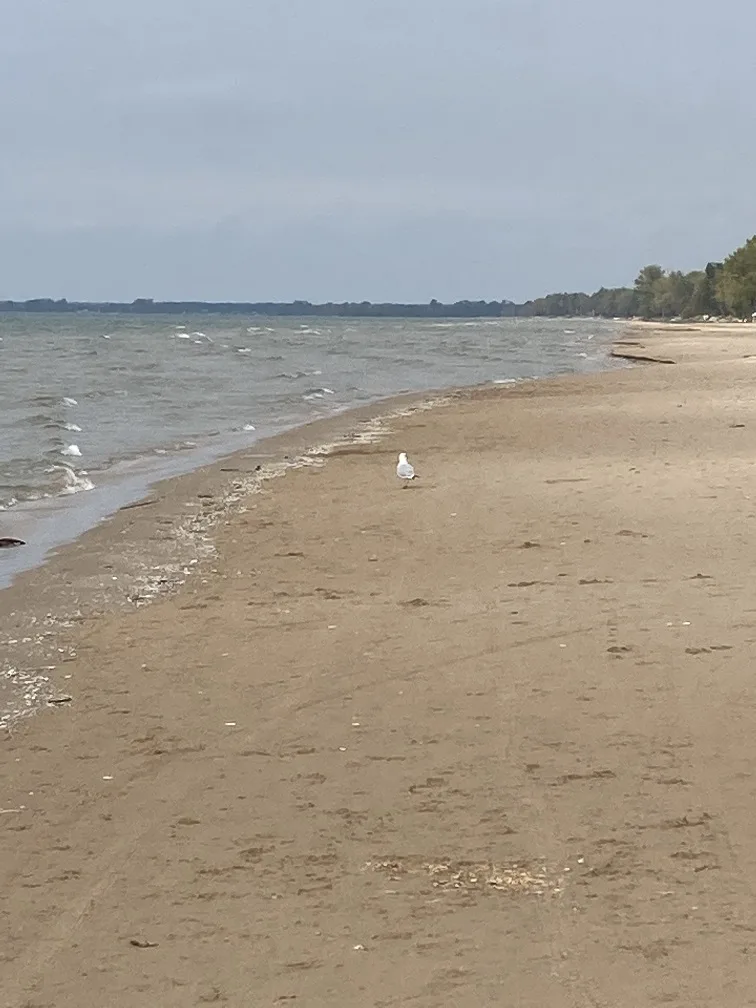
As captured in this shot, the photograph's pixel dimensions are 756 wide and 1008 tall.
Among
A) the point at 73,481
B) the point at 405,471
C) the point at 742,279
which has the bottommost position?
the point at 73,481

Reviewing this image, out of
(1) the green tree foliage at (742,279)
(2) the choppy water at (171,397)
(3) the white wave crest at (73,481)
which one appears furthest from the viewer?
(1) the green tree foliage at (742,279)

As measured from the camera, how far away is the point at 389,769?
5609mm

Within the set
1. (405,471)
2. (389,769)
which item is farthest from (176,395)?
(389,769)

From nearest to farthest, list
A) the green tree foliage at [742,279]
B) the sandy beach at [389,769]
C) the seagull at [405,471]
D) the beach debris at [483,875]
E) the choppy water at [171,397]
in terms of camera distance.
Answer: the sandy beach at [389,769] < the beach debris at [483,875] < the seagull at [405,471] < the choppy water at [171,397] < the green tree foliage at [742,279]

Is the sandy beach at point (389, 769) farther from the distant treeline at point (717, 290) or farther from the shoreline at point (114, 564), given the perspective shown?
the distant treeline at point (717, 290)

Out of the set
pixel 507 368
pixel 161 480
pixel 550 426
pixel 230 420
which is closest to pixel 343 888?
pixel 161 480

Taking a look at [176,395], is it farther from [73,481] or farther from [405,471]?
[405,471]

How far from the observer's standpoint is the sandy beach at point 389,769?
393cm

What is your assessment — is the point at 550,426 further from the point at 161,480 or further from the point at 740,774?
the point at 740,774

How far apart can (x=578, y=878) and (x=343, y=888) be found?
752mm

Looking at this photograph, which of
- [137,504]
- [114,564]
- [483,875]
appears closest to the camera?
[483,875]

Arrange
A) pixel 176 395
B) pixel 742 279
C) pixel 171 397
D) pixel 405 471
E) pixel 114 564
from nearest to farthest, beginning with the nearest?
pixel 114 564
pixel 405 471
pixel 171 397
pixel 176 395
pixel 742 279

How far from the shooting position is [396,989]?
3758 mm

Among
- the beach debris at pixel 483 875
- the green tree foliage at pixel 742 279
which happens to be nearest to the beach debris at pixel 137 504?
the beach debris at pixel 483 875
